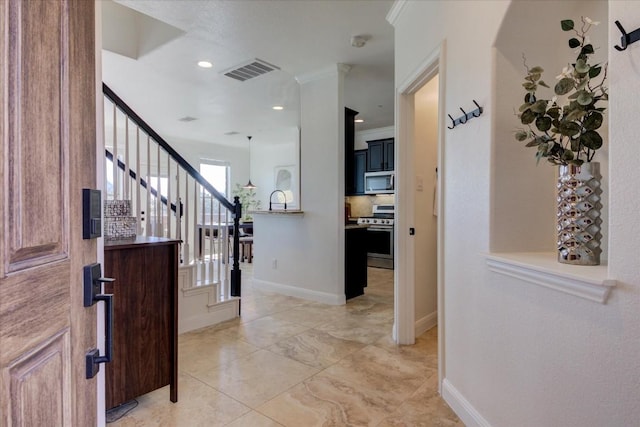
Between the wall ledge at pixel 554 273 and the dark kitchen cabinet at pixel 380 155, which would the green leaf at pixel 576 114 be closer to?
the wall ledge at pixel 554 273

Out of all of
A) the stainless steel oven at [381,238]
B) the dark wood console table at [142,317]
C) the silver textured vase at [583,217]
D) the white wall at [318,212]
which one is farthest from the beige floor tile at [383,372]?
the stainless steel oven at [381,238]

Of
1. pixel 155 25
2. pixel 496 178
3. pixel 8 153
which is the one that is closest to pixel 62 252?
pixel 8 153

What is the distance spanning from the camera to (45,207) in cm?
62

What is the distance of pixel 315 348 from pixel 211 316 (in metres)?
1.11

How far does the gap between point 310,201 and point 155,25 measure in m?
2.38

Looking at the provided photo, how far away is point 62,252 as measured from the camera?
677mm

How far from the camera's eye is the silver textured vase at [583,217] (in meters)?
1.27

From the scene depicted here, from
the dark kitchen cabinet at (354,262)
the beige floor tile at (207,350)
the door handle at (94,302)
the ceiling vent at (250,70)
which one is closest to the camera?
the door handle at (94,302)

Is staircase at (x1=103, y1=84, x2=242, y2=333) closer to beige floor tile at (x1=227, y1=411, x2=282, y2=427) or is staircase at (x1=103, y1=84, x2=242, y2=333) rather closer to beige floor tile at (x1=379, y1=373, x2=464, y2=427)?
beige floor tile at (x1=227, y1=411, x2=282, y2=427)

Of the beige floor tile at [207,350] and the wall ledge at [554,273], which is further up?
the wall ledge at [554,273]

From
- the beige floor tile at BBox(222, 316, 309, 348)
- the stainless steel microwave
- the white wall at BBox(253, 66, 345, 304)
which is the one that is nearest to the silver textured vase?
the beige floor tile at BBox(222, 316, 309, 348)

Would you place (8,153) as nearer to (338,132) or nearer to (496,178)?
(496,178)

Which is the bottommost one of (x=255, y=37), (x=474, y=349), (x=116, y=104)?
(x=474, y=349)

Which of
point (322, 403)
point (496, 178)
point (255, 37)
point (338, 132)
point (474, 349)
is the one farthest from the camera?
point (338, 132)
